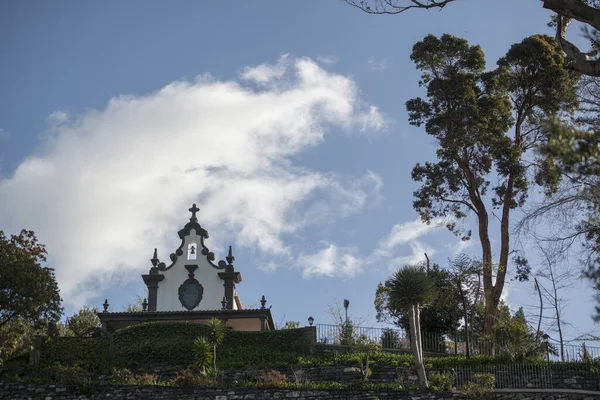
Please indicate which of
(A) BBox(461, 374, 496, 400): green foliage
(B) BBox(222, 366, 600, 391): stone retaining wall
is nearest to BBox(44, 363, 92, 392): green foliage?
(B) BBox(222, 366, 600, 391): stone retaining wall

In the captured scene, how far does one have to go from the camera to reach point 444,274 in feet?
109

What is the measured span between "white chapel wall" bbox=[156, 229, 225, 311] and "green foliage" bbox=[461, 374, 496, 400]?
15672 millimetres

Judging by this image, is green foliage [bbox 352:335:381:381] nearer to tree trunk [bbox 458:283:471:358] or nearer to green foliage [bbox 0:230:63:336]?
tree trunk [bbox 458:283:471:358]

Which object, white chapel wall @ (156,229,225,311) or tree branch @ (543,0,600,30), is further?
white chapel wall @ (156,229,225,311)

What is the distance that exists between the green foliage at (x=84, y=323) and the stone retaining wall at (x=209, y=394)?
5737mm

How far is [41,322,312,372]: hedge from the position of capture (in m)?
30.0

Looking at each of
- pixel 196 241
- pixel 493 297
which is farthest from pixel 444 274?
pixel 196 241

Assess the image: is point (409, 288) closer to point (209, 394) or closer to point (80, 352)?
point (209, 394)

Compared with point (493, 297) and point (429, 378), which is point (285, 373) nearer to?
point (429, 378)

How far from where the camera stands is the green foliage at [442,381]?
25.2 meters

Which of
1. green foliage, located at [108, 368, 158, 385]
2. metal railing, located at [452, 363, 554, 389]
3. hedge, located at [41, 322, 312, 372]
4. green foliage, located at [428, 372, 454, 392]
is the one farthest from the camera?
hedge, located at [41, 322, 312, 372]

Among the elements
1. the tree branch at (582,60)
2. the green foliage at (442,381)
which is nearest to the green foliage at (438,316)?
the green foliage at (442,381)

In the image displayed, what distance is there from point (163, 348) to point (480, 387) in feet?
40.0

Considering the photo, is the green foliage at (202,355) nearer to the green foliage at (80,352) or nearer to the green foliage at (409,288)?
the green foliage at (80,352)
